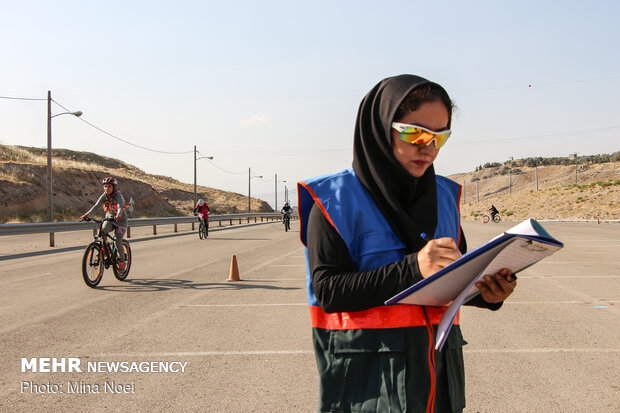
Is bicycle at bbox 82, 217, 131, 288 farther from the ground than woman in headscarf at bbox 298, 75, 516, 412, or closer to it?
closer to it

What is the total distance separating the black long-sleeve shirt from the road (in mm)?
2643

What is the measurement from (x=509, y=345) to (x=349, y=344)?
472 centimetres

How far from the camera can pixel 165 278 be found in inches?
458

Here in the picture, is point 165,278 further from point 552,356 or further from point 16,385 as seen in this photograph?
point 552,356

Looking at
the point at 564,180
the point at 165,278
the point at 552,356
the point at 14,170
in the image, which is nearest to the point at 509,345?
the point at 552,356

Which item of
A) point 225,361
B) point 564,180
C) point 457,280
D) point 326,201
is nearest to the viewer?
point 457,280

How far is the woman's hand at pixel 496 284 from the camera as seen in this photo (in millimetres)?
1922

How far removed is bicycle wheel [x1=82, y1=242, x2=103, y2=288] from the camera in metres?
10.2

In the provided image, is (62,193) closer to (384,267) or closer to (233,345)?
(233,345)

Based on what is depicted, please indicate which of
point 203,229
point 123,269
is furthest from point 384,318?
point 203,229

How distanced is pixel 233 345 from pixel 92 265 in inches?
211

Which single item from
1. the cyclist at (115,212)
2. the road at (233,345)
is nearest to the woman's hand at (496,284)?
the road at (233,345)

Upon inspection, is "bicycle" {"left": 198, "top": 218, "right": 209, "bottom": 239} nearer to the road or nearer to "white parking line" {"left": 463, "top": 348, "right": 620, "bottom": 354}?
the road

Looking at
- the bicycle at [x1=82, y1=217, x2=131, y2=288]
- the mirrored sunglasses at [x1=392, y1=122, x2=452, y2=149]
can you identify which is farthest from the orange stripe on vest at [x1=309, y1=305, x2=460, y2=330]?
the bicycle at [x1=82, y1=217, x2=131, y2=288]
